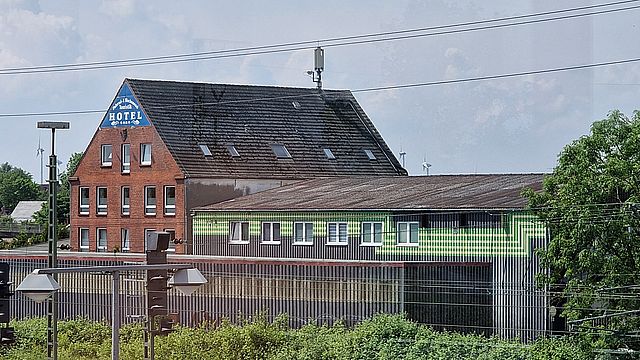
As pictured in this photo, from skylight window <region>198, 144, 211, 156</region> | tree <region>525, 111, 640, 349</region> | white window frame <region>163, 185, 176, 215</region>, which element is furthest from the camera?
skylight window <region>198, 144, 211, 156</region>

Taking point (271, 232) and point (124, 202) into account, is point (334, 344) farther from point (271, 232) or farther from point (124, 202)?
point (124, 202)

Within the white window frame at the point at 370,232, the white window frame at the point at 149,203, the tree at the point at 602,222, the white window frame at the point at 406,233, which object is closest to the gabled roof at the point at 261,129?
the white window frame at the point at 149,203

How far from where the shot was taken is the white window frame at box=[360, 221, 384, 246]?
40.5 m

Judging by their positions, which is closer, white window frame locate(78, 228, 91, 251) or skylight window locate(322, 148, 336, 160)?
white window frame locate(78, 228, 91, 251)

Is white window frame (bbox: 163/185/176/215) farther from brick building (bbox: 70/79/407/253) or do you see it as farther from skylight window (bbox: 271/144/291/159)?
skylight window (bbox: 271/144/291/159)

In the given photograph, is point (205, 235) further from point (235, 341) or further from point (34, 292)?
point (34, 292)

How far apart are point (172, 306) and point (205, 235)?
36.3ft

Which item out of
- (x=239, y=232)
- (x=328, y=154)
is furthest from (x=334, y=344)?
(x=328, y=154)

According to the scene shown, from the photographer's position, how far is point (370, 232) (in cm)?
4097

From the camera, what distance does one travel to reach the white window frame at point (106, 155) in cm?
5638

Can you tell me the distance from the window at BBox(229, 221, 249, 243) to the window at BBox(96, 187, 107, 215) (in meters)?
11.8

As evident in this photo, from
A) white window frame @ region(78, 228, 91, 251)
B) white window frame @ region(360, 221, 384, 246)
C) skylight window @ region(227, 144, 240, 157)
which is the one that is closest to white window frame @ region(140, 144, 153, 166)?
skylight window @ region(227, 144, 240, 157)

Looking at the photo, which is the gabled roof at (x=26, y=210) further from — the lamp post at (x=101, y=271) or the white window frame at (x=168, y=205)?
the lamp post at (x=101, y=271)

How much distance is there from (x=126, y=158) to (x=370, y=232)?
18272 mm
